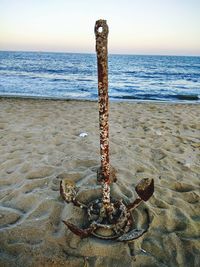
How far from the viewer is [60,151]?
425 centimetres

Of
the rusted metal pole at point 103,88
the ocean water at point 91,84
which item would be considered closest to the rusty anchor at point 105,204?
the rusted metal pole at point 103,88

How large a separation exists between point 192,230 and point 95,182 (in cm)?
129

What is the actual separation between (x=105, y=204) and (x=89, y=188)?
0.72 metres

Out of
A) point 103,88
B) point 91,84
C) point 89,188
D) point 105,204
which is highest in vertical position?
point 103,88

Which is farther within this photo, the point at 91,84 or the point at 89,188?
the point at 91,84

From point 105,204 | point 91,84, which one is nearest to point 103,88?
point 105,204

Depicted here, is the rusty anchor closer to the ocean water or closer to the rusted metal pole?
the rusted metal pole

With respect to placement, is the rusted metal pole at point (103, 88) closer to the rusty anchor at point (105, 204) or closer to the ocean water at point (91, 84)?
the rusty anchor at point (105, 204)

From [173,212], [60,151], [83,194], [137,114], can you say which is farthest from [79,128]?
[173,212]

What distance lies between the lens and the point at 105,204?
224cm

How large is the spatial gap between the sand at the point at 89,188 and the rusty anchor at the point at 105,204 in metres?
0.13

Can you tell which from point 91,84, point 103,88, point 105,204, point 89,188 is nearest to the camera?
point 103,88

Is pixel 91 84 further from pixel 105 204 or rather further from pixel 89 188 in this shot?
pixel 105 204

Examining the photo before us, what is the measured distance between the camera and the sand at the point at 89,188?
2.10 m
